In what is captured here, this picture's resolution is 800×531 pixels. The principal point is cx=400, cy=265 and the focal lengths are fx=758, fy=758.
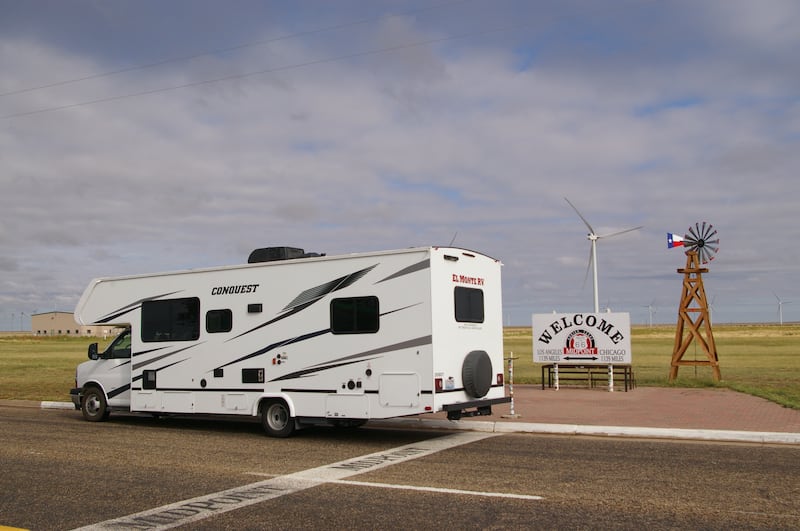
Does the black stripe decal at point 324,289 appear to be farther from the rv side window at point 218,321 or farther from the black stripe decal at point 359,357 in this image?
the rv side window at point 218,321

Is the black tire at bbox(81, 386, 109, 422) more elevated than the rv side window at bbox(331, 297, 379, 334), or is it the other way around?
the rv side window at bbox(331, 297, 379, 334)

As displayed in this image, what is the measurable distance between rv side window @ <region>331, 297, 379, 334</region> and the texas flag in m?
14.1

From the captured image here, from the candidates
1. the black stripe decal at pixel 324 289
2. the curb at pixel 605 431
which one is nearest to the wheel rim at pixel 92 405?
the black stripe decal at pixel 324 289

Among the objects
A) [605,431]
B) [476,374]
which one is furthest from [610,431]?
[476,374]

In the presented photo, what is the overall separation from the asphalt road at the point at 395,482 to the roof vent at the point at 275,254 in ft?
11.1

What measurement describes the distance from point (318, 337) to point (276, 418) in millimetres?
1832

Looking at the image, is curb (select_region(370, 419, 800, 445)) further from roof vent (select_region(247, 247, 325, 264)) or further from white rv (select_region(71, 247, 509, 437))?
roof vent (select_region(247, 247, 325, 264))

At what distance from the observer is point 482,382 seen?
13.2 metres

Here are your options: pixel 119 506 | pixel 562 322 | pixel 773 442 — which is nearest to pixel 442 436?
pixel 773 442

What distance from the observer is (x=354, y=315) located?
1301cm

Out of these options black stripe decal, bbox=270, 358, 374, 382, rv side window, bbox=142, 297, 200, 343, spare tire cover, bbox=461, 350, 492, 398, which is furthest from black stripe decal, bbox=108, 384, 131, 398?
spare tire cover, bbox=461, 350, 492, 398

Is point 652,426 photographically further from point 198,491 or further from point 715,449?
point 198,491

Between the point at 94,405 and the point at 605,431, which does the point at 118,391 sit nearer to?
the point at 94,405

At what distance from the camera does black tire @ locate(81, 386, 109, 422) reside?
1645 cm
